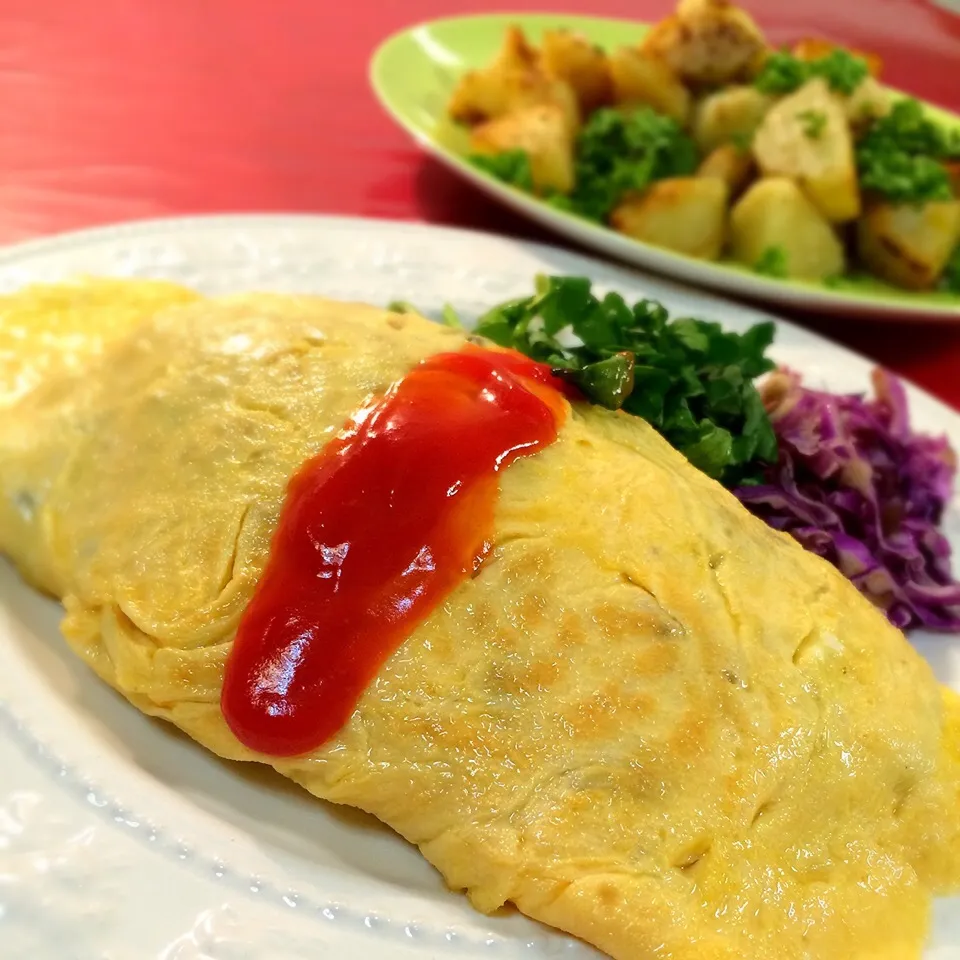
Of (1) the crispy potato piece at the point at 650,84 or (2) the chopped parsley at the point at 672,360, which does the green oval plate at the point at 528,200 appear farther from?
(2) the chopped parsley at the point at 672,360

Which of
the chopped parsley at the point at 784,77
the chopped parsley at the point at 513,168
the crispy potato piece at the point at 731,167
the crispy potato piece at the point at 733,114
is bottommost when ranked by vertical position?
the chopped parsley at the point at 513,168

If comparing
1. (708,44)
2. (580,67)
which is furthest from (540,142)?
(708,44)

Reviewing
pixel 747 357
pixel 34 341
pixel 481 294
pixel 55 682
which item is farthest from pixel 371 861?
pixel 481 294

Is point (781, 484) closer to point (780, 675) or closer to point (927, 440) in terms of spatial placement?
point (927, 440)

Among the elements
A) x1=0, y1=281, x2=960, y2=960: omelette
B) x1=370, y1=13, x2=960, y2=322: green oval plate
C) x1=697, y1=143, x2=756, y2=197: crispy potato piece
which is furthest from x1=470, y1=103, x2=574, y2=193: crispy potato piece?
x1=0, y1=281, x2=960, y2=960: omelette

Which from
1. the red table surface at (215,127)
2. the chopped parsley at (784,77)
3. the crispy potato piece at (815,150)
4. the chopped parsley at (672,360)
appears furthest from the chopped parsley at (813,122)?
the chopped parsley at (672,360)

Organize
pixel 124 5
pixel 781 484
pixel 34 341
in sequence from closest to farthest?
pixel 34 341 → pixel 781 484 → pixel 124 5

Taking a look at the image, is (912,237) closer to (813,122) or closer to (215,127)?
(813,122)
